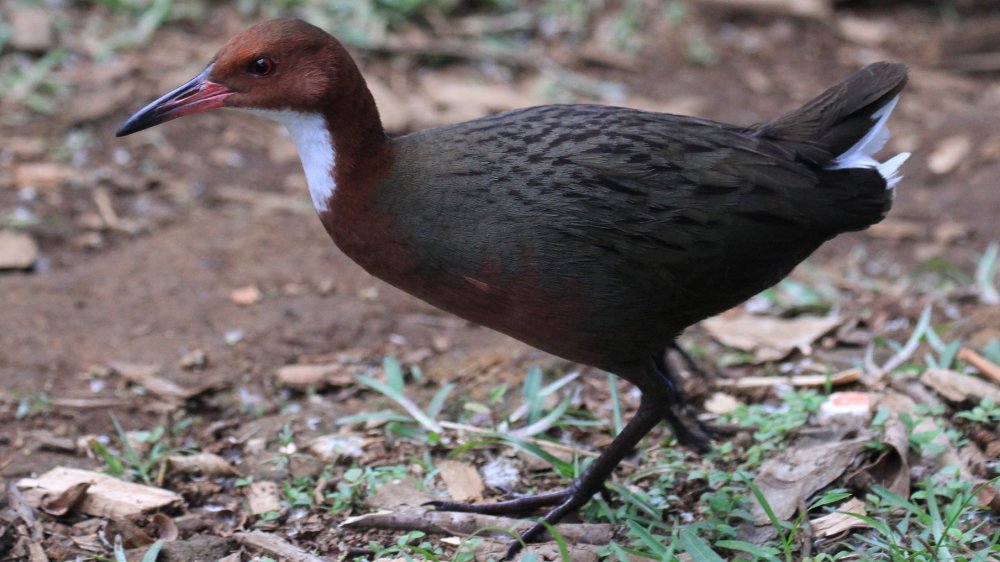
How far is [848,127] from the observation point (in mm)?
4027

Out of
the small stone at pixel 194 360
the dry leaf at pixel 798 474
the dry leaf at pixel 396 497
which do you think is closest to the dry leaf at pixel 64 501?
the dry leaf at pixel 396 497

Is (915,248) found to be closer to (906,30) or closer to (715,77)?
(715,77)

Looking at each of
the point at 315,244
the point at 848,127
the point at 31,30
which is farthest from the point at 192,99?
the point at 31,30

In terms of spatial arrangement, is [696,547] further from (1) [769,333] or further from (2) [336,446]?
(1) [769,333]

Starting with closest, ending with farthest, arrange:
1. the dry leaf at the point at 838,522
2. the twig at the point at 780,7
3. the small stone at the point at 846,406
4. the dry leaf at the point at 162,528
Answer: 1. the dry leaf at the point at 838,522
2. the dry leaf at the point at 162,528
3. the small stone at the point at 846,406
4. the twig at the point at 780,7

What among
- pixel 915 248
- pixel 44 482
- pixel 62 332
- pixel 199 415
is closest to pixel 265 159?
pixel 62 332

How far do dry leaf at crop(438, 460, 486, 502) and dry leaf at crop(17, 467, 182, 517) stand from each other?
0.96 meters

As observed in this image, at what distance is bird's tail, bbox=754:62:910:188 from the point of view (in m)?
3.96

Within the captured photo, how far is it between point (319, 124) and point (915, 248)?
162 inches

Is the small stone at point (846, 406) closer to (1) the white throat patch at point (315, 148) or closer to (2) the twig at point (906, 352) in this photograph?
(2) the twig at point (906, 352)

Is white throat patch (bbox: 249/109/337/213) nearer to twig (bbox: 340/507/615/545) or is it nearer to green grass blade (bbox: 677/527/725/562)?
twig (bbox: 340/507/615/545)

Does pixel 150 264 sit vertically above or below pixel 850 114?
below

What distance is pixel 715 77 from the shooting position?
332 inches

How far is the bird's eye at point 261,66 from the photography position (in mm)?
3805
